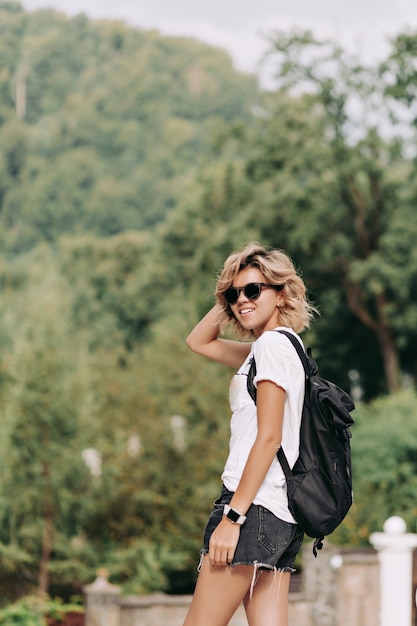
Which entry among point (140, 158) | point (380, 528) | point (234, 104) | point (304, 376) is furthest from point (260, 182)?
point (234, 104)

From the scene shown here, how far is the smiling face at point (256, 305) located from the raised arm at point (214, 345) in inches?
11.0

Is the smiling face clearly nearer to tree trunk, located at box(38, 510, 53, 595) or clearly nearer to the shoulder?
the shoulder

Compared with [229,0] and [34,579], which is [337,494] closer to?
[34,579]

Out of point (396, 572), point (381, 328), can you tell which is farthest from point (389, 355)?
point (396, 572)

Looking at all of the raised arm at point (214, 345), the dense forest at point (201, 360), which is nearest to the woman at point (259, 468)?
the raised arm at point (214, 345)

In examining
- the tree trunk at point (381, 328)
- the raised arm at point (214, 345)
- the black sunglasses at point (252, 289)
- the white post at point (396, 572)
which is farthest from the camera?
the tree trunk at point (381, 328)

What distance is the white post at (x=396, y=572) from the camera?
7484 mm

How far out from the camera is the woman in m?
2.80

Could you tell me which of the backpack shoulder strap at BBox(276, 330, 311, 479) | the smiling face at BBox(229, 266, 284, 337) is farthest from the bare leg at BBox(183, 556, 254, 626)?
the smiling face at BBox(229, 266, 284, 337)

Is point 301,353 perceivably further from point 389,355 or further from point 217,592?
point 389,355

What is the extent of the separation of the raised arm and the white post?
438 cm

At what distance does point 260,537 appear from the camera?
2844 millimetres

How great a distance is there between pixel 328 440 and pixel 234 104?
11991cm

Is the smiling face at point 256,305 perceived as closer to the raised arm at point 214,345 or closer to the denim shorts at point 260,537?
the raised arm at point 214,345
